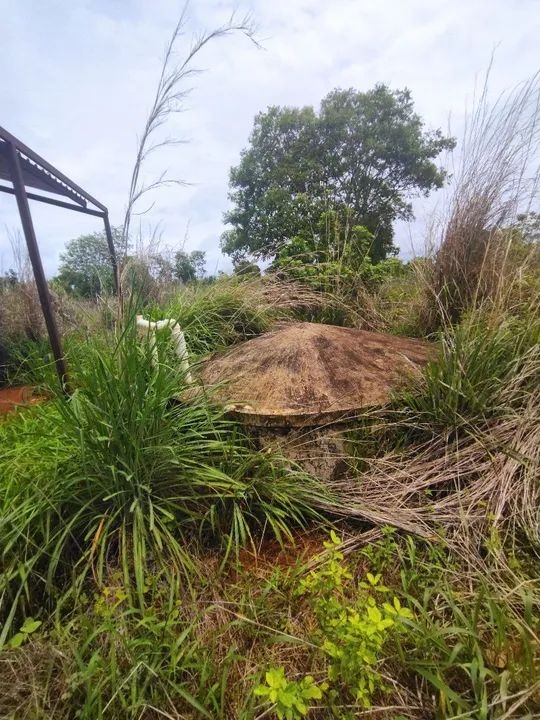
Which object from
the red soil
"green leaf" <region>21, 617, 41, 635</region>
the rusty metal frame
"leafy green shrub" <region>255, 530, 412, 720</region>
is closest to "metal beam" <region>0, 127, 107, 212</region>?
the rusty metal frame

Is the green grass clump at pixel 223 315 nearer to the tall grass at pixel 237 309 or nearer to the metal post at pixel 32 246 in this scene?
the tall grass at pixel 237 309

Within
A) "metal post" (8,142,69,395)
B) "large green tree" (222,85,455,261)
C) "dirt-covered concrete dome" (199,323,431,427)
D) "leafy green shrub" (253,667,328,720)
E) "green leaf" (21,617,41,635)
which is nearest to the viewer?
"leafy green shrub" (253,667,328,720)

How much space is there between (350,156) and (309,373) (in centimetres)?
1289

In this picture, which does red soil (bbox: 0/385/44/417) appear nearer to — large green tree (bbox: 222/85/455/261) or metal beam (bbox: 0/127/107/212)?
metal beam (bbox: 0/127/107/212)

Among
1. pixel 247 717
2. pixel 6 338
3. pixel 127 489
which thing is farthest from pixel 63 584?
pixel 6 338

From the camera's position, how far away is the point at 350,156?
1206 centimetres

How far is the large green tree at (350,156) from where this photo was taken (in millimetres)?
11719

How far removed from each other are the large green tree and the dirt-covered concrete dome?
1021 cm

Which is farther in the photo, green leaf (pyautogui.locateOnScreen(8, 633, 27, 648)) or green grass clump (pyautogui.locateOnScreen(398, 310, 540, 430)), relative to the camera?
green grass clump (pyautogui.locateOnScreen(398, 310, 540, 430))

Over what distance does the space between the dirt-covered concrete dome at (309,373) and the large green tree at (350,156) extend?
10.2 metres

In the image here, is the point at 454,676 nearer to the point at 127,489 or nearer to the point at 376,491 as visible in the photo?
the point at 376,491

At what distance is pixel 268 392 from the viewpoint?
5.18 ft

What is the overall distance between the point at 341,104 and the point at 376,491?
14373mm

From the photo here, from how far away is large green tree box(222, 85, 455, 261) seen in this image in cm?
1172
